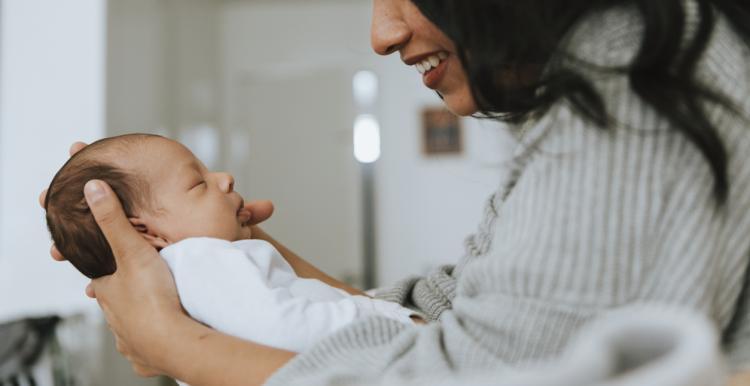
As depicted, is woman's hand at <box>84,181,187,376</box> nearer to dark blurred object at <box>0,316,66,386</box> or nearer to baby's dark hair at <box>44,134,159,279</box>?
baby's dark hair at <box>44,134,159,279</box>

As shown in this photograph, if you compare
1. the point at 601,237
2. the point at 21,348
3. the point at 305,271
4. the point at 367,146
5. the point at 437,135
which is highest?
the point at 601,237

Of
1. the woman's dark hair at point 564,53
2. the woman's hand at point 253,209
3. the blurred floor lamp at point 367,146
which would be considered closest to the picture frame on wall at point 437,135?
the blurred floor lamp at point 367,146

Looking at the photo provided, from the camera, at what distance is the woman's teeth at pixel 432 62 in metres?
0.92

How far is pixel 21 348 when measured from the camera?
241cm

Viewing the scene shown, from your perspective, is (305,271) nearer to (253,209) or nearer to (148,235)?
(253,209)

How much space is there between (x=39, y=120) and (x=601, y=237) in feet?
10.1

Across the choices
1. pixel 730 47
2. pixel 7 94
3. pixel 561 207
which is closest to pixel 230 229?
pixel 561 207

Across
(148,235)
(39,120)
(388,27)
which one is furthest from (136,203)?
(39,120)

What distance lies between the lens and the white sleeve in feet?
2.66

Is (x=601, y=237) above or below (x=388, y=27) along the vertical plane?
below

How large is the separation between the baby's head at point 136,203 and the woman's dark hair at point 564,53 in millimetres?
492

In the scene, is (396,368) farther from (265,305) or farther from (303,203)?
(303,203)

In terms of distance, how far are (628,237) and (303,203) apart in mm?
4692

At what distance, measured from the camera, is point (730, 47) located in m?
0.63
